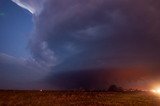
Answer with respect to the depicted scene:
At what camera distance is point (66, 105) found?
52.7 meters

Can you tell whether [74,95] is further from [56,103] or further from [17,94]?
[17,94]

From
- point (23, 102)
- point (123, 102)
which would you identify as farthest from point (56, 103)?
point (123, 102)

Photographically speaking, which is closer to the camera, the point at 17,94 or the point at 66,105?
the point at 66,105

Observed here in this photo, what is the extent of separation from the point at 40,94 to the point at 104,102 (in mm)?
12539

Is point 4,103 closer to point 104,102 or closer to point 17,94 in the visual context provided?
point 17,94

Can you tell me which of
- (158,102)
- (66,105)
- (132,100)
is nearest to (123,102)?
(132,100)

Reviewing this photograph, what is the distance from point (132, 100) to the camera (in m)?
57.9

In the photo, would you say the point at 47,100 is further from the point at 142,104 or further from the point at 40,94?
the point at 142,104

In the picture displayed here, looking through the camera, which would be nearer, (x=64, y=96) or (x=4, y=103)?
(x=4, y=103)

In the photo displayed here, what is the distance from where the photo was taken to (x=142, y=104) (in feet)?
178

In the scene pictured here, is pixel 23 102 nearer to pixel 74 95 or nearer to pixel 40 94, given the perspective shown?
pixel 40 94

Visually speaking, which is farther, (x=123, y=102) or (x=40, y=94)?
(x=40, y=94)

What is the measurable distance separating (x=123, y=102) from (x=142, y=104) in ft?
11.2

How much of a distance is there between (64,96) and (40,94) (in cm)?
479
